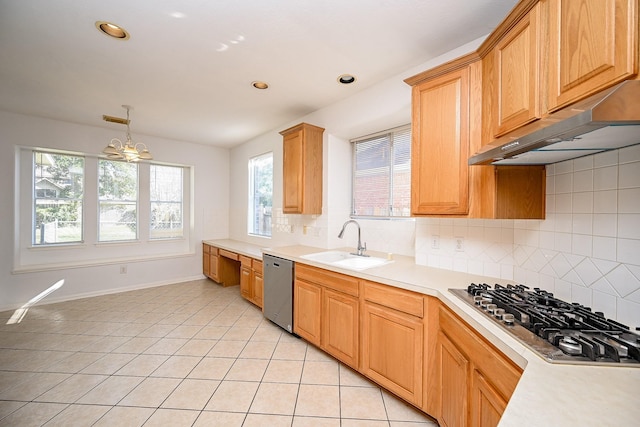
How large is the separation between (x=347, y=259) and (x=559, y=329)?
6.10 ft

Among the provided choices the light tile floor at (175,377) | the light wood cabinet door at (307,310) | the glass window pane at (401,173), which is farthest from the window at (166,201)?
the glass window pane at (401,173)

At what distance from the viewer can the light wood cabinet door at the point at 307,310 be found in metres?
2.44

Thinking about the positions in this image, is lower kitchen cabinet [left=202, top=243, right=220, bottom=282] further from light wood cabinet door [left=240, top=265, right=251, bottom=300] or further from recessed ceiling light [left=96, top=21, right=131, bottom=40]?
recessed ceiling light [left=96, top=21, right=131, bottom=40]

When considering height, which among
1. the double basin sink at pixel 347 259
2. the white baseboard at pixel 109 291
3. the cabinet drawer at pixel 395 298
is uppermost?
the double basin sink at pixel 347 259

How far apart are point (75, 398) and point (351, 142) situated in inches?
135

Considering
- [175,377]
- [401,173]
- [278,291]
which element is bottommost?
[175,377]

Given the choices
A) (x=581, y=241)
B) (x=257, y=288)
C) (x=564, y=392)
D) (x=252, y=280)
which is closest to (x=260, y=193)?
(x=252, y=280)

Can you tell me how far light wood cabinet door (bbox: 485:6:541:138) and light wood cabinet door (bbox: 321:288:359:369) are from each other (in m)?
1.57

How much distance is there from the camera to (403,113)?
245 centimetres

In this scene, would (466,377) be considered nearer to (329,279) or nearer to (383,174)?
(329,279)

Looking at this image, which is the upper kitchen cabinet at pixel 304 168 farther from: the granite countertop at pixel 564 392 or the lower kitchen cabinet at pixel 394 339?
the granite countertop at pixel 564 392

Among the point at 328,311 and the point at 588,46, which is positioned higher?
the point at 588,46

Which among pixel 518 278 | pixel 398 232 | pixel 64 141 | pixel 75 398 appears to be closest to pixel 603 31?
pixel 518 278

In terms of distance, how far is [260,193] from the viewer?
4684 millimetres
